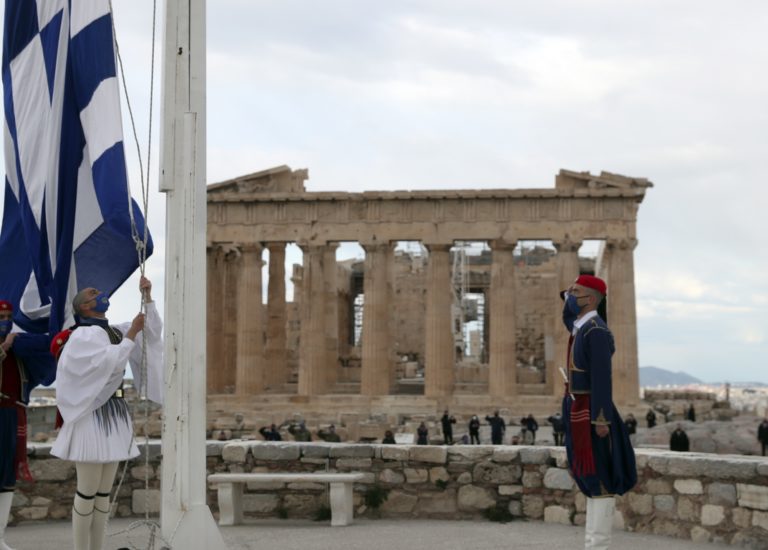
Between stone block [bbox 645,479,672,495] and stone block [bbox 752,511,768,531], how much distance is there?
85 centimetres

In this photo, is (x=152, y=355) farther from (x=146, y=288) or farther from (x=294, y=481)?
(x=294, y=481)

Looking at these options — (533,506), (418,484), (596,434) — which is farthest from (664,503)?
(596,434)

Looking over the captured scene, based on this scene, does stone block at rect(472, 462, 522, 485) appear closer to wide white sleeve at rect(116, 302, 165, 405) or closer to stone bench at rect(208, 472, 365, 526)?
stone bench at rect(208, 472, 365, 526)

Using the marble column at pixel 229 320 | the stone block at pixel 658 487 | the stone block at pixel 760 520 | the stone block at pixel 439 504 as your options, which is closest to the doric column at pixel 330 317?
the marble column at pixel 229 320

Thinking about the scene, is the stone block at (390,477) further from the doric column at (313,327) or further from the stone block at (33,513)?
the doric column at (313,327)

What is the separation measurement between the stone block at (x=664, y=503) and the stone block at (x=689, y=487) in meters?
0.13

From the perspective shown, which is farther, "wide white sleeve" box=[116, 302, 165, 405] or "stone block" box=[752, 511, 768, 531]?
"stone block" box=[752, 511, 768, 531]

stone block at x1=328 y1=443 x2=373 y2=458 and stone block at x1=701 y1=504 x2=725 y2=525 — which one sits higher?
stone block at x1=328 y1=443 x2=373 y2=458

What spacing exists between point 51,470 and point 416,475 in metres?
3.61

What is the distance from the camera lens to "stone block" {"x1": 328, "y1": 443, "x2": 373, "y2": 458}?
10758 mm

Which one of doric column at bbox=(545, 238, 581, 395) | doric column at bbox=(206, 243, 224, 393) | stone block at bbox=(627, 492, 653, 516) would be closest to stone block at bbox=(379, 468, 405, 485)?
stone block at bbox=(627, 492, 653, 516)

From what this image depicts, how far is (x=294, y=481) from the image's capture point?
Result: 10.3 metres

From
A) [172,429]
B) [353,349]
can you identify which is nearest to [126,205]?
[172,429]

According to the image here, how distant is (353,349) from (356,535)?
44.6 meters
